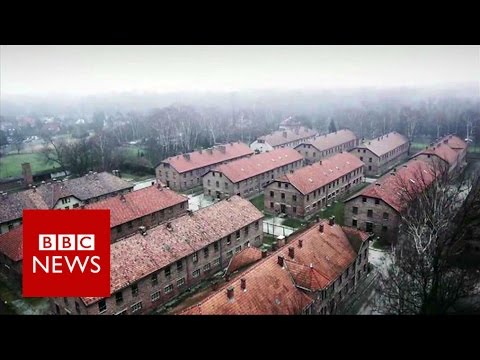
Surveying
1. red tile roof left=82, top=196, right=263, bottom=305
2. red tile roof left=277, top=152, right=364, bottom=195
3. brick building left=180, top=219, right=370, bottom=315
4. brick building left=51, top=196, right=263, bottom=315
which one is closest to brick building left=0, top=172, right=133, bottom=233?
red tile roof left=82, top=196, right=263, bottom=305

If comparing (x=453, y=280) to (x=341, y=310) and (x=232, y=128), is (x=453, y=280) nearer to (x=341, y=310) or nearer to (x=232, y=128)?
(x=341, y=310)

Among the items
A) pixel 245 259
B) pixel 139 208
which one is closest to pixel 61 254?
pixel 245 259

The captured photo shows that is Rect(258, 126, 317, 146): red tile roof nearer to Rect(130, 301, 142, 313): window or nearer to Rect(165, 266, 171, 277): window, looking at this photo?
Rect(165, 266, 171, 277): window

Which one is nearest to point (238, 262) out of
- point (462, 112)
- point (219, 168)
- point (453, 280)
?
point (453, 280)

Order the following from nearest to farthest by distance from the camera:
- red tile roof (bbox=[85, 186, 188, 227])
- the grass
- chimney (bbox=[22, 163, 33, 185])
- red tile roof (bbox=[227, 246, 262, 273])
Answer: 1. red tile roof (bbox=[227, 246, 262, 273])
2. red tile roof (bbox=[85, 186, 188, 227])
3. the grass
4. chimney (bbox=[22, 163, 33, 185])

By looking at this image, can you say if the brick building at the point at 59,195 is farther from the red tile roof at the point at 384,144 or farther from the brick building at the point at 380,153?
the red tile roof at the point at 384,144
